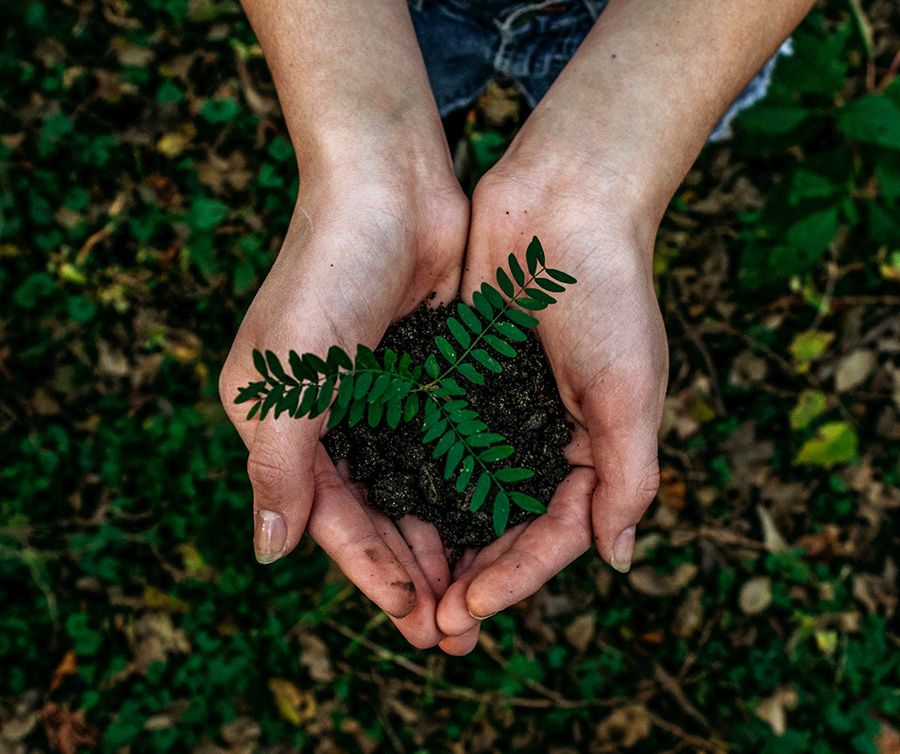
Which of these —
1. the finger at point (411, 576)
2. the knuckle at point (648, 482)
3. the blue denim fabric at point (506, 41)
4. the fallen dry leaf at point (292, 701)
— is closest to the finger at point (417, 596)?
the finger at point (411, 576)

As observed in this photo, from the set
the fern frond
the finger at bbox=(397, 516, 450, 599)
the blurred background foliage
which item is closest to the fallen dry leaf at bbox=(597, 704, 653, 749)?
the blurred background foliage

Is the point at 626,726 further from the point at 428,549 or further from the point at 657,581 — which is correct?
the point at 428,549

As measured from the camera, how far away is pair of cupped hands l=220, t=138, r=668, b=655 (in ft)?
7.58

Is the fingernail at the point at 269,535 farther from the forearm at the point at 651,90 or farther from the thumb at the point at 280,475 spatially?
the forearm at the point at 651,90

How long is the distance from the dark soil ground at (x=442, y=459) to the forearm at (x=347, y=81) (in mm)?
610

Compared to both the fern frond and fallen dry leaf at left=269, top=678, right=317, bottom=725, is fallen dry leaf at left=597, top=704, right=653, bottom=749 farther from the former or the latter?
the fern frond

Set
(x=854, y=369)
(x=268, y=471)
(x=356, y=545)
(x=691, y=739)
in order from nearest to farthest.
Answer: (x=268, y=471) → (x=356, y=545) → (x=691, y=739) → (x=854, y=369)

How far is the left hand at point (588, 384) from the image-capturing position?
2395 millimetres

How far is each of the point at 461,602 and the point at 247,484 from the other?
1.68m

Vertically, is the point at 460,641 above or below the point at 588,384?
below

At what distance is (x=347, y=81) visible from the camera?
2.60 meters

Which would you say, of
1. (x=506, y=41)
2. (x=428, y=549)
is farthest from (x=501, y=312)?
(x=506, y=41)

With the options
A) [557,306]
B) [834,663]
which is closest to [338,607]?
[557,306]

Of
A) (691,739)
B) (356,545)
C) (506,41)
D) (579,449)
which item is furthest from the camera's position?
(691,739)
